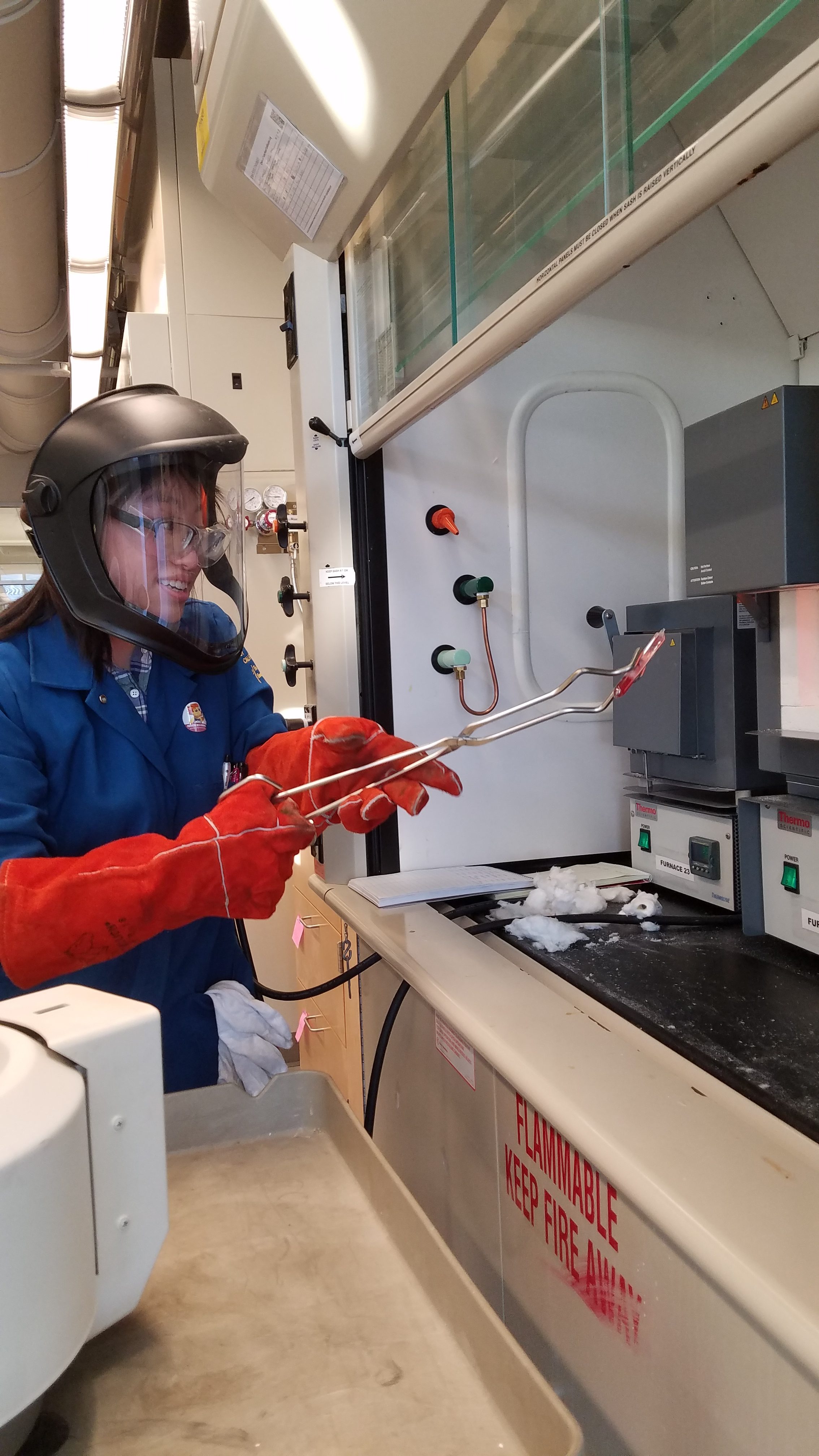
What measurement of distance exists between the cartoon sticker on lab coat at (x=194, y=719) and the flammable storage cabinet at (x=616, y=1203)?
0.50m

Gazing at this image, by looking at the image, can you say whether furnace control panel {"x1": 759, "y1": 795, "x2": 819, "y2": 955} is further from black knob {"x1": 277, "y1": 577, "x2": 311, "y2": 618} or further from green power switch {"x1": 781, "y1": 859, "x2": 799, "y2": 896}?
black knob {"x1": 277, "y1": 577, "x2": 311, "y2": 618}

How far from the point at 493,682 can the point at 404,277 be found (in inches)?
35.2

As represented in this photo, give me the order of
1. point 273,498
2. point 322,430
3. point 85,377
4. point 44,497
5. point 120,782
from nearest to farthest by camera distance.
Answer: point 44,497 < point 120,782 < point 322,430 < point 273,498 < point 85,377

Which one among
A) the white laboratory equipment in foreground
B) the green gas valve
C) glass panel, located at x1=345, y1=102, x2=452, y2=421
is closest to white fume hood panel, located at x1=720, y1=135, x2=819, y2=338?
glass panel, located at x1=345, y1=102, x2=452, y2=421

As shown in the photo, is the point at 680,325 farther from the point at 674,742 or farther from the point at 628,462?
the point at 674,742

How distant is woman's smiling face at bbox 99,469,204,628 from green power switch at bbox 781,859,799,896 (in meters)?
1.04

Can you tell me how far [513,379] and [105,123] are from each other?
129cm

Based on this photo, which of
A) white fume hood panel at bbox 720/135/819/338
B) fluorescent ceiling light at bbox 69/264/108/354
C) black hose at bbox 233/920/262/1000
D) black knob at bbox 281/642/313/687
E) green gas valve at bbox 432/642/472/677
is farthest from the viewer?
fluorescent ceiling light at bbox 69/264/108/354

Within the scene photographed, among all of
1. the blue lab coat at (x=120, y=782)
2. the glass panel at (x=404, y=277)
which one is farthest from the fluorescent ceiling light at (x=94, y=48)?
the blue lab coat at (x=120, y=782)

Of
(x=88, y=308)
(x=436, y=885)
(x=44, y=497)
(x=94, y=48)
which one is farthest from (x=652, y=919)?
(x=88, y=308)

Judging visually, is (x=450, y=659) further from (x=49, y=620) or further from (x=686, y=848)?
(x=49, y=620)

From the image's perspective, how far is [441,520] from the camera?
207cm

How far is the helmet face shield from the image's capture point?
124cm

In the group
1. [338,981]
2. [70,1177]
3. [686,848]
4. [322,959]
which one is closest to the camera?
[70,1177]
